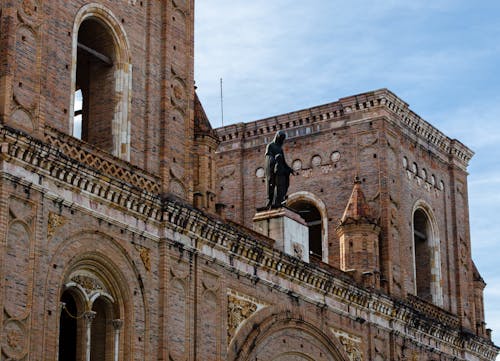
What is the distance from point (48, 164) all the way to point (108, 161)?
7.43 feet

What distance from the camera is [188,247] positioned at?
1160 inches

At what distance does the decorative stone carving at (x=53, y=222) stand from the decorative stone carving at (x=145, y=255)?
250 centimetres

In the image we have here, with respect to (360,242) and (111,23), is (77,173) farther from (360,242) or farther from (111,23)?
(360,242)

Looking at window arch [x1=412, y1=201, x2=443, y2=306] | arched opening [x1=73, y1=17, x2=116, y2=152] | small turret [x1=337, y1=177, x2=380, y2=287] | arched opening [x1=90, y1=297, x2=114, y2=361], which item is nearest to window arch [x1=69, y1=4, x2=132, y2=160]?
arched opening [x1=73, y1=17, x2=116, y2=152]

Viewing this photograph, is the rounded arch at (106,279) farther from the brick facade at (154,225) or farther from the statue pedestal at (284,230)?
the statue pedestal at (284,230)

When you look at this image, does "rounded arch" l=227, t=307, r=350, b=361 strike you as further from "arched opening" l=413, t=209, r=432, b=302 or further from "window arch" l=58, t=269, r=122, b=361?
"arched opening" l=413, t=209, r=432, b=302

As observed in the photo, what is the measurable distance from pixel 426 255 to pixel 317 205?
13.5ft

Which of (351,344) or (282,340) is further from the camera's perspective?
(351,344)

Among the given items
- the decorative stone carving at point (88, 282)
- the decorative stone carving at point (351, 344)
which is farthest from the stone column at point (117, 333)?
the decorative stone carving at point (351, 344)

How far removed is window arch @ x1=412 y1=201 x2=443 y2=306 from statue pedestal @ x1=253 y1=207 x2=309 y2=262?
26.1 ft

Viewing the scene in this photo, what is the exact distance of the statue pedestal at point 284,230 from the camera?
111 feet

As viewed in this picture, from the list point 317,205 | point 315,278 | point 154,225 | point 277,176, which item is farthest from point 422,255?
point 154,225

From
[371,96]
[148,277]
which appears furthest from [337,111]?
[148,277]

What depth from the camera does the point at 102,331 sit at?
27.4m
